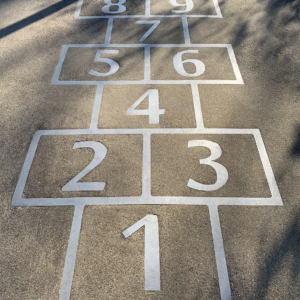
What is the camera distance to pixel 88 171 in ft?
17.9

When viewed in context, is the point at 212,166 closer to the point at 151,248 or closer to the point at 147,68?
the point at 151,248

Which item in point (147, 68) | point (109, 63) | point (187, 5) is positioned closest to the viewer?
point (147, 68)

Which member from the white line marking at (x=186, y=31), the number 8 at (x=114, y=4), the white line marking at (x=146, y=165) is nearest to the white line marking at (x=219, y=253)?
the white line marking at (x=146, y=165)

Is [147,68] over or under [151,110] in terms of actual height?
over

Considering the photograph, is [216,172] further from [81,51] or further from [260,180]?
[81,51]

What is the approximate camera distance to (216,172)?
5473 millimetres

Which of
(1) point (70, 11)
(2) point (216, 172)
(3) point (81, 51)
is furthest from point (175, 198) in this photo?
(1) point (70, 11)

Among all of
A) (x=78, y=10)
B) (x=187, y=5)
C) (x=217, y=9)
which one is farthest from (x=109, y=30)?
(x=217, y=9)

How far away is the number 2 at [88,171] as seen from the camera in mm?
5242

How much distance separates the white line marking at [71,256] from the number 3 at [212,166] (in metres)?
2.08

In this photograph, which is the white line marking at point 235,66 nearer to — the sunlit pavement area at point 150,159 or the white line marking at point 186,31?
the sunlit pavement area at point 150,159

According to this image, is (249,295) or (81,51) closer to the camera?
(249,295)

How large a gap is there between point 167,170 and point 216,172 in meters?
0.95

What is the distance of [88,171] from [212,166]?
2.44 meters
